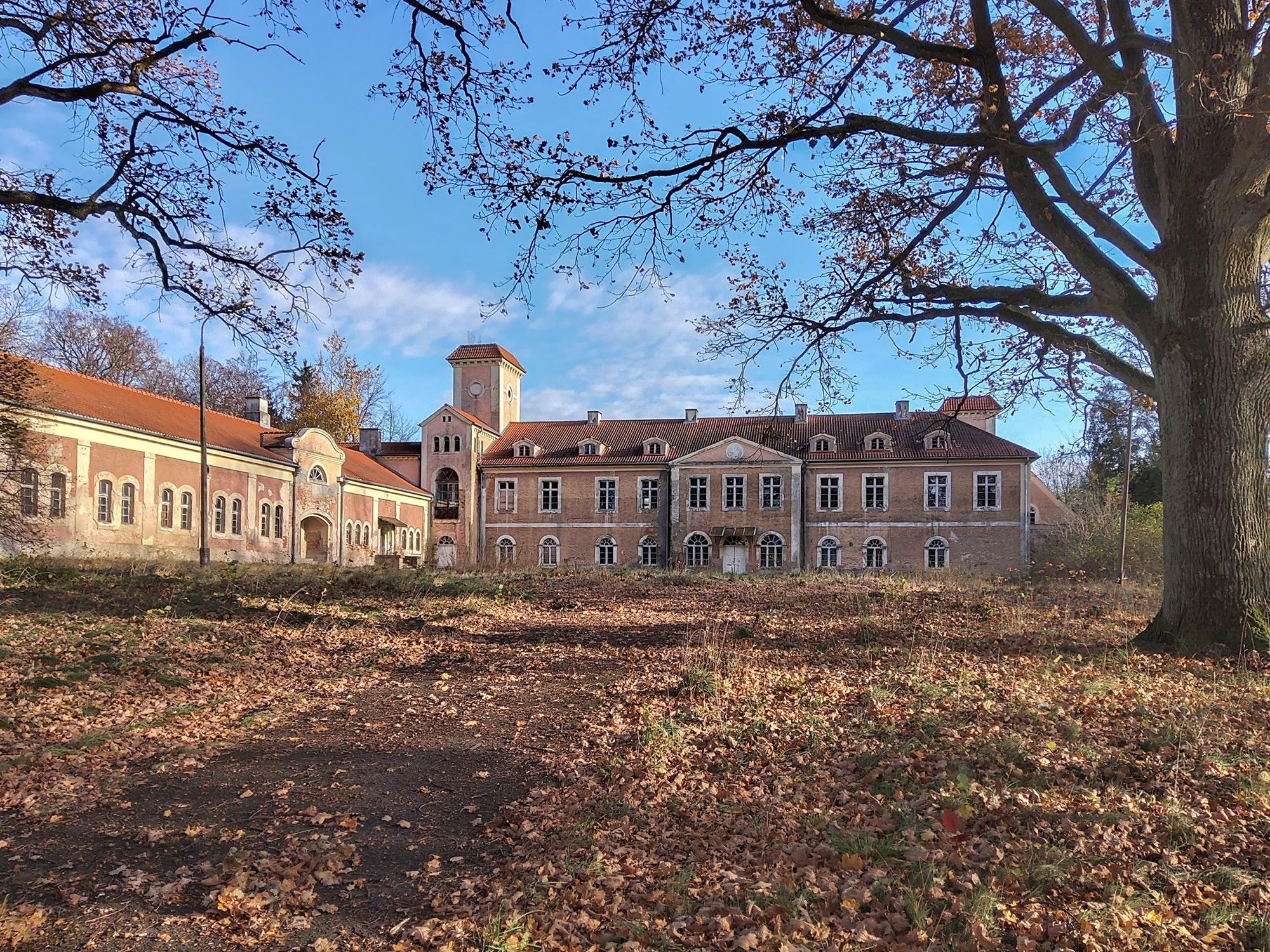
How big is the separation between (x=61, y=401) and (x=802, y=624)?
82.9 feet

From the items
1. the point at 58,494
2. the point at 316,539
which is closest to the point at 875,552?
the point at 316,539

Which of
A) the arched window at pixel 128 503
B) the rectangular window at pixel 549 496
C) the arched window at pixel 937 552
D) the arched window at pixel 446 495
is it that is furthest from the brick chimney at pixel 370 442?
the arched window at pixel 937 552

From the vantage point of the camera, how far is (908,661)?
30.6ft

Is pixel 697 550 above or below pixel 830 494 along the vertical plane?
below

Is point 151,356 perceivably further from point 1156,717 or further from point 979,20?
point 1156,717

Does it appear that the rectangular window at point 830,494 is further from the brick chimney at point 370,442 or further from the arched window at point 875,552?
the brick chimney at point 370,442

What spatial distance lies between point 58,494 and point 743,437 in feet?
105

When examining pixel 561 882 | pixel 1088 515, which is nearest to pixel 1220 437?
pixel 561 882

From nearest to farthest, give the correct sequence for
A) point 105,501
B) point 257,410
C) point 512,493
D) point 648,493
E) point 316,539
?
point 105,501
point 316,539
point 257,410
point 648,493
point 512,493

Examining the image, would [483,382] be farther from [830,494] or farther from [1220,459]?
[1220,459]

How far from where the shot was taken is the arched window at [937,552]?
41781 millimetres

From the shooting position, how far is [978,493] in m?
41.5

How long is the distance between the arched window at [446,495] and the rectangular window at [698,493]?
14145mm

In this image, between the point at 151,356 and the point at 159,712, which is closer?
the point at 159,712
